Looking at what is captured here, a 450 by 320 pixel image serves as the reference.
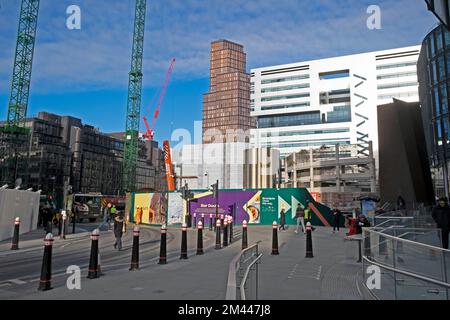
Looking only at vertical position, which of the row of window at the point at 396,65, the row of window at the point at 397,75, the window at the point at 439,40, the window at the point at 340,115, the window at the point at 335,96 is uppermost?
the row of window at the point at 396,65

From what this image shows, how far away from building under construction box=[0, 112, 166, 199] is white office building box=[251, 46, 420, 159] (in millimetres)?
47260

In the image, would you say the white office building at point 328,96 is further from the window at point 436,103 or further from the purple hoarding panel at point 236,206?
the purple hoarding panel at point 236,206

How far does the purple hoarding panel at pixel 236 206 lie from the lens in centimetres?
2798

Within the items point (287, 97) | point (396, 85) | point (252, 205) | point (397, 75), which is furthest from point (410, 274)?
point (287, 97)

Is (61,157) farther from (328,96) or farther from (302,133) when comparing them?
(328,96)

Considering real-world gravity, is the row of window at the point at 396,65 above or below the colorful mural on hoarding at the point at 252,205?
above

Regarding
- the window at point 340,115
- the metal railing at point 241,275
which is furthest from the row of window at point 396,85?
the metal railing at point 241,275

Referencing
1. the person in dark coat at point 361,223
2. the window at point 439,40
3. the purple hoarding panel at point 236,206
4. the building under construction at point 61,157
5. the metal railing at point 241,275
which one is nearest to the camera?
the metal railing at point 241,275

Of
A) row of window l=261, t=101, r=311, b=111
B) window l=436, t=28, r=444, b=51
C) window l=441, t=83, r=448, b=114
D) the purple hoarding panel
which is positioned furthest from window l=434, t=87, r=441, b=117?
row of window l=261, t=101, r=311, b=111

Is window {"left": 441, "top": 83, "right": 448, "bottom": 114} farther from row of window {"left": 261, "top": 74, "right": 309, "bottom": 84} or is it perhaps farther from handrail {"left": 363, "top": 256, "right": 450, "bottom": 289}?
row of window {"left": 261, "top": 74, "right": 309, "bottom": 84}

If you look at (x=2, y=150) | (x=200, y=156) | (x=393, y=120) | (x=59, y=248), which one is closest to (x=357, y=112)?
(x=200, y=156)

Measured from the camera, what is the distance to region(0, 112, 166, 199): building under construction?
8569 cm

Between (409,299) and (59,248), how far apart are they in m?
12.7

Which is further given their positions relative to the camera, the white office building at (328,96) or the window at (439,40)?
the white office building at (328,96)
